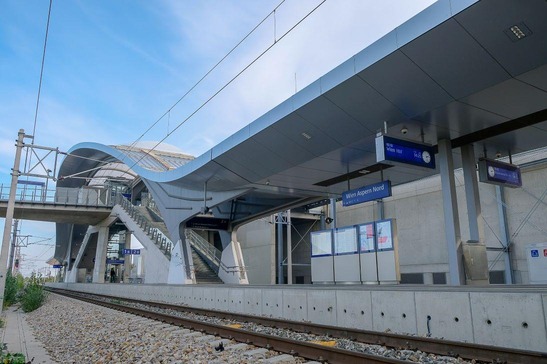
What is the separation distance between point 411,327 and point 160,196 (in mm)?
26311

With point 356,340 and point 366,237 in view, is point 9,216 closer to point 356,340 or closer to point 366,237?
point 366,237

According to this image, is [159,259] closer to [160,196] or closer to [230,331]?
[160,196]

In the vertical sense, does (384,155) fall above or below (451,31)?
below

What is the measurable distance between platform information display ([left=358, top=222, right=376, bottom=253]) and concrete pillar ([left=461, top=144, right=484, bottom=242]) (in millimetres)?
3232

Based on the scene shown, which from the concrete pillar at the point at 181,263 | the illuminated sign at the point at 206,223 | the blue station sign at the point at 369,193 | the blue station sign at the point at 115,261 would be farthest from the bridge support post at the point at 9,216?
the blue station sign at the point at 115,261

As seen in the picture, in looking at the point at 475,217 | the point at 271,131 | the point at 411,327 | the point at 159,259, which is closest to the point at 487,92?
the point at 475,217

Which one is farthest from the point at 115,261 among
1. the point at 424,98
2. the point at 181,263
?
the point at 424,98

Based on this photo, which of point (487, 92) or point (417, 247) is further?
point (417, 247)

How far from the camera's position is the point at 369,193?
14617 millimetres

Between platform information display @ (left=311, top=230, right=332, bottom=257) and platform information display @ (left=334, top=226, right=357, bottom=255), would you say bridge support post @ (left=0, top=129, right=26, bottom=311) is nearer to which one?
platform information display @ (left=311, top=230, right=332, bottom=257)

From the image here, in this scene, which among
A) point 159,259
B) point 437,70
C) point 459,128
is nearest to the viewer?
point 437,70

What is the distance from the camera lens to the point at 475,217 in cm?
1305

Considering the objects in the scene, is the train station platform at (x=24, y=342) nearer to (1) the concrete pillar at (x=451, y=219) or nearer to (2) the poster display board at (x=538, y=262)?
(1) the concrete pillar at (x=451, y=219)

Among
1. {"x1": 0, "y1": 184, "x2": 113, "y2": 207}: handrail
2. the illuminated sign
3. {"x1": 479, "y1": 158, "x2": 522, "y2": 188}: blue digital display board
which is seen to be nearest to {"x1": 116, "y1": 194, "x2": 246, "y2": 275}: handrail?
the illuminated sign
